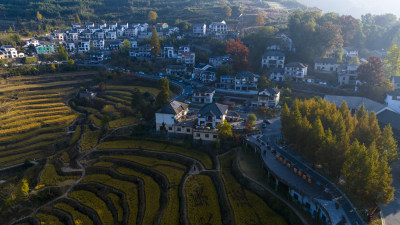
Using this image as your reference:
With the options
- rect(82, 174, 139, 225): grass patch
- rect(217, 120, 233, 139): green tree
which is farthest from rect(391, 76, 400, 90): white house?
rect(82, 174, 139, 225): grass patch

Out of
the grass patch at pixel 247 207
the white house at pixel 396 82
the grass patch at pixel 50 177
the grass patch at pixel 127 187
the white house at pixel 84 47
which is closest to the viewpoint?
the grass patch at pixel 247 207

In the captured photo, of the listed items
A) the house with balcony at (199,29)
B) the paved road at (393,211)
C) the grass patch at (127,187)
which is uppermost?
the house with balcony at (199,29)

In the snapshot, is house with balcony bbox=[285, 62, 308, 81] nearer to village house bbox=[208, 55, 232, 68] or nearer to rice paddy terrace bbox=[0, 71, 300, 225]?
village house bbox=[208, 55, 232, 68]

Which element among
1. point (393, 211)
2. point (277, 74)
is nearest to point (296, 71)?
point (277, 74)

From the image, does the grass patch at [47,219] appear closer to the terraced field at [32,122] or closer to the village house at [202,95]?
the terraced field at [32,122]

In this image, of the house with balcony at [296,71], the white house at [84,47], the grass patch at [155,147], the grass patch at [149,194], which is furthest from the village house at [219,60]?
the white house at [84,47]

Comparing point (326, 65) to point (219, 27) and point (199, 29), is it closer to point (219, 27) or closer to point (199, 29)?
point (219, 27)

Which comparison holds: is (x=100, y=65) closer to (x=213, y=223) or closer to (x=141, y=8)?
(x=213, y=223)
